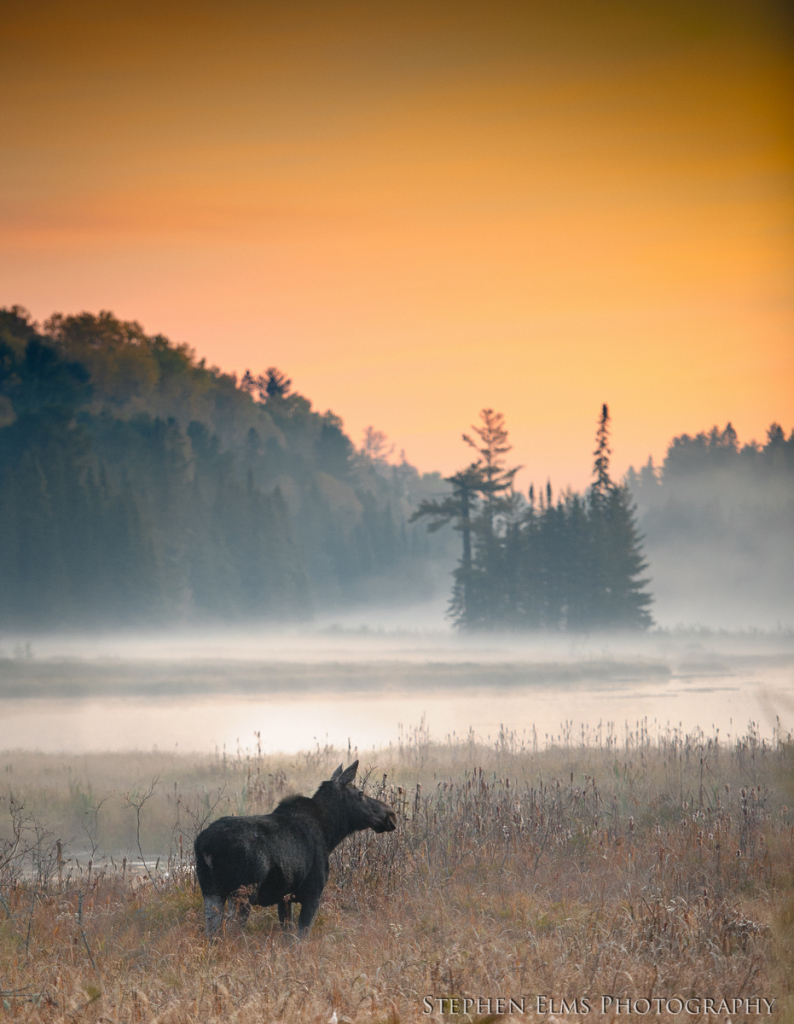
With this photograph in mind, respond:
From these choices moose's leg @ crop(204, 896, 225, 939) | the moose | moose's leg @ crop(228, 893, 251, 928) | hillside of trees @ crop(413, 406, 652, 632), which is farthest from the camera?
hillside of trees @ crop(413, 406, 652, 632)

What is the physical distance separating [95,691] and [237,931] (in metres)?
39.2

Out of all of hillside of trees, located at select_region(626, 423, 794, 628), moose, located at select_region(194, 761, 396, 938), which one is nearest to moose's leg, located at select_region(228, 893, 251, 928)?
moose, located at select_region(194, 761, 396, 938)

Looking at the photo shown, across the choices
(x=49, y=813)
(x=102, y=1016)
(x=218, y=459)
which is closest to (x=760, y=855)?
(x=102, y=1016)

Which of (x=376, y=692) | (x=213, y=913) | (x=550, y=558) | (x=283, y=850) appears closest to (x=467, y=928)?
(x=283, y=850)

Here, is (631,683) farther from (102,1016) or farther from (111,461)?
(111,461)

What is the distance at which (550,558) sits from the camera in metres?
71.6

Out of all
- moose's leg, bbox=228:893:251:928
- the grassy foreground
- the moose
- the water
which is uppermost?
the moose

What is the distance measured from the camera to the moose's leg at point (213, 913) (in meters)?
7.68

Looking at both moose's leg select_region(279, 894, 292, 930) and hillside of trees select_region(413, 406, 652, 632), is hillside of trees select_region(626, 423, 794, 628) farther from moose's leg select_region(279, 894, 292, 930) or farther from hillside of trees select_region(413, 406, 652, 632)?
moose's leg select_region(279, 894, 292, 930)

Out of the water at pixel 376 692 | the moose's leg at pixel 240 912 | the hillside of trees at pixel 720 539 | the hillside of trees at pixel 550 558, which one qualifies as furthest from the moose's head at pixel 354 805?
the hillside of trees at pixel 720 539

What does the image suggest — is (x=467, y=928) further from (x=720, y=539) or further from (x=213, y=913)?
(x=720, y=539)

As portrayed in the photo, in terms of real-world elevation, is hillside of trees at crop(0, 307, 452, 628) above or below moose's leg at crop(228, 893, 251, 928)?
above

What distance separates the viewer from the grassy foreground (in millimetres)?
6414

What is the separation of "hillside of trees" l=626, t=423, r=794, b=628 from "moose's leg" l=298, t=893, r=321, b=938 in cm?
9789
